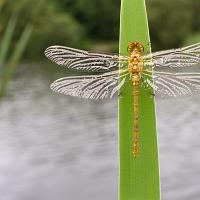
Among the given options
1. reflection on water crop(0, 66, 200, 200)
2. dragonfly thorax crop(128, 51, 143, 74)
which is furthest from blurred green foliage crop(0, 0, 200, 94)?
dragonfly thorax crop(128, 51, 143, 74)

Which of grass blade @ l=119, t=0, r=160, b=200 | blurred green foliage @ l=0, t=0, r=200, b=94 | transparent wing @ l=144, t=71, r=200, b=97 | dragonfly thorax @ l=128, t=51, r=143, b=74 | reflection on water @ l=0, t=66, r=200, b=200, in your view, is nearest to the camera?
grass blade @ l=119, t=0, r=160, b=200

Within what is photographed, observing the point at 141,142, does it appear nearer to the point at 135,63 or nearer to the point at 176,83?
the point at 135,63

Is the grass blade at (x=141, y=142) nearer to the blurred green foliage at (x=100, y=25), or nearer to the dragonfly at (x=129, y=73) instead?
the dragonfly at (x=129, y=73)

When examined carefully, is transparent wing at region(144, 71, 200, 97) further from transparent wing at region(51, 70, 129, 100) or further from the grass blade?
the grass blade

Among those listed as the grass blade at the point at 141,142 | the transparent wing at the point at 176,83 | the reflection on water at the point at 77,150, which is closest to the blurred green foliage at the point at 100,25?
the reflection on water at the point at 77,150

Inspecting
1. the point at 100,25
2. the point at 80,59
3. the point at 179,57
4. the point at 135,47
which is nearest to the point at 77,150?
the point at 80,59

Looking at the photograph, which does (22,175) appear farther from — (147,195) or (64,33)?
(64,33)

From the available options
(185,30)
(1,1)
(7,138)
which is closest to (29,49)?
(185,30)

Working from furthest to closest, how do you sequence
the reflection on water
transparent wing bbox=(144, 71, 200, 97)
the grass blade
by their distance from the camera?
the reflection on water < transparent wing bbox=(144, 71, 200, 97) < the grass blade
